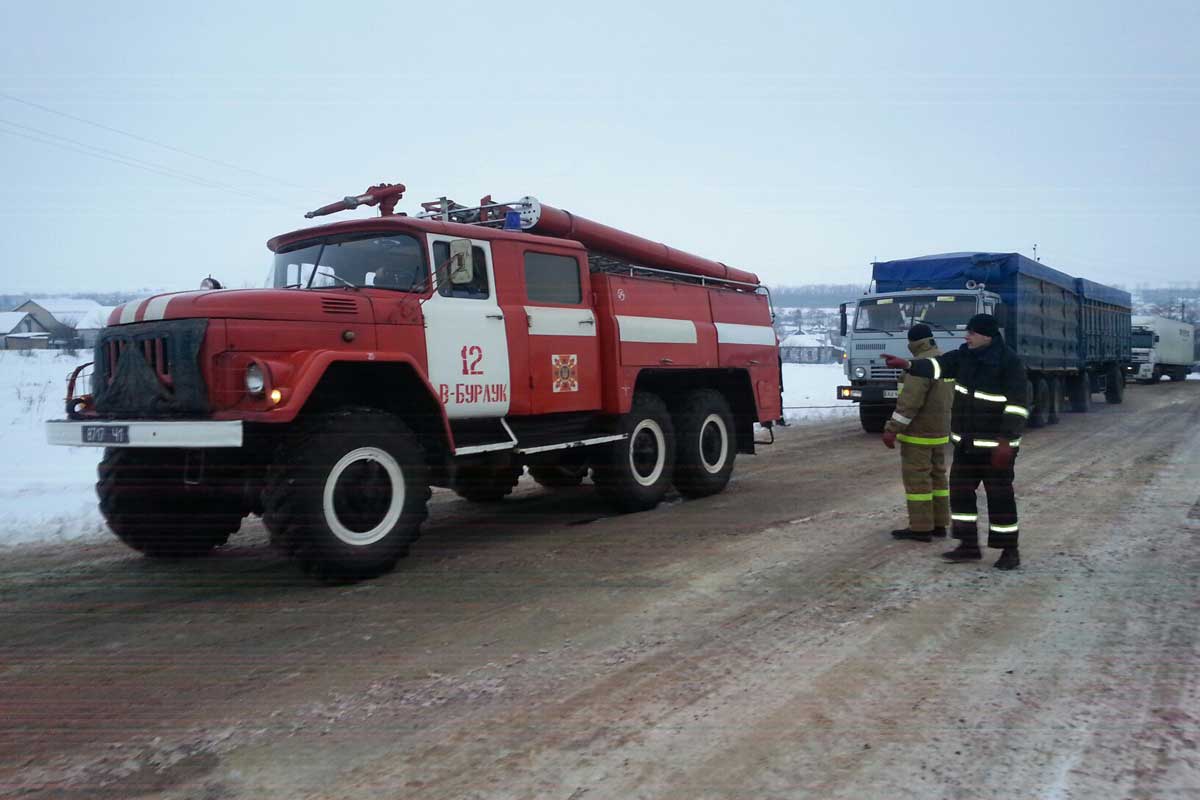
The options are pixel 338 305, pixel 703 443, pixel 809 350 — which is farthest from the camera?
pixel 809 350

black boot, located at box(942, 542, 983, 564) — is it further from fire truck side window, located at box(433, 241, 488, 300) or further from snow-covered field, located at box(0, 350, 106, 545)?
snow-covered field, located at box(0, 350, 106, 545)

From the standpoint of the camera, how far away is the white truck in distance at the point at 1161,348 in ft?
117

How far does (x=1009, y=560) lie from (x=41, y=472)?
34.0ft

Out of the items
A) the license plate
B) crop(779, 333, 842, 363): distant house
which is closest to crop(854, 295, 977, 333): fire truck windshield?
the license plate

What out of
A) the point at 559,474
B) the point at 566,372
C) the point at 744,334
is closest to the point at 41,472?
the point at 559,474

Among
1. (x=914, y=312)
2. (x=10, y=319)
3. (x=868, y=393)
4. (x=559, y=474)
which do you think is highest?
(x=10, y=319)

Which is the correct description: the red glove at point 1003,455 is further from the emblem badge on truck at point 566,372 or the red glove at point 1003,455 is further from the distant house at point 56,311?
the distant house at point 56,311

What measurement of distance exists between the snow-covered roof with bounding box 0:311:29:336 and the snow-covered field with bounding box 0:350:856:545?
66816 millimetres

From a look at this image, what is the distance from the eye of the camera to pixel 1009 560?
20.6 ft

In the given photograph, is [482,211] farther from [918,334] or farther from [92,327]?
[92,327]

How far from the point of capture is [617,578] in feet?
20.2

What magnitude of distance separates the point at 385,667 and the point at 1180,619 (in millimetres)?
4349

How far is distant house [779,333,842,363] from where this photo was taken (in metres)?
69.2

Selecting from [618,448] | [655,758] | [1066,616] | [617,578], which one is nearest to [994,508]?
[1066,616]
